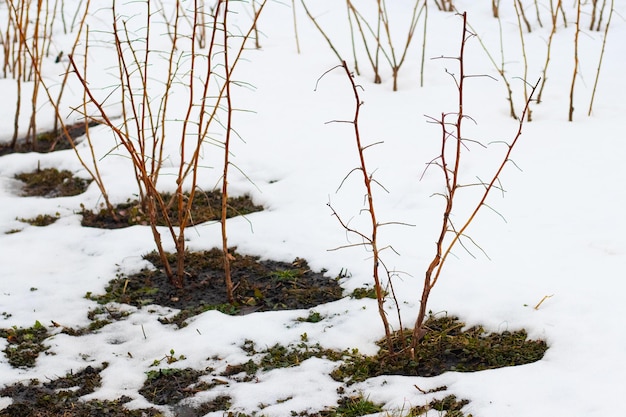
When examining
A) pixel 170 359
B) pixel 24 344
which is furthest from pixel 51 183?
pixel 170 359

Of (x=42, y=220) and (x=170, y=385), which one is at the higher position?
(x=42, y=220)

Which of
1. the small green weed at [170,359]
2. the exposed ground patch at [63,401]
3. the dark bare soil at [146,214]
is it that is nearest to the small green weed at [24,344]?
the exposed ground patch at [63,401]

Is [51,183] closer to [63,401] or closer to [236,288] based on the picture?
[236,288]

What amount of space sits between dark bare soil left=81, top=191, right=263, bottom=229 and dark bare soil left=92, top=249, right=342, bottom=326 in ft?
1.53

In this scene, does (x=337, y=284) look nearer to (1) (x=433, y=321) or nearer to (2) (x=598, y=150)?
(1) (x=433, y=321)

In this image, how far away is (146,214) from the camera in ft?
13.1

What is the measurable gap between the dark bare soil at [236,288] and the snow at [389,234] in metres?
0.07

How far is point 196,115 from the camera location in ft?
17.2

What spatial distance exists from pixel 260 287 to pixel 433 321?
84 centimetres

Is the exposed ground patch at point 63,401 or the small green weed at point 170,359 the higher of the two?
the small green weed at point 170,359

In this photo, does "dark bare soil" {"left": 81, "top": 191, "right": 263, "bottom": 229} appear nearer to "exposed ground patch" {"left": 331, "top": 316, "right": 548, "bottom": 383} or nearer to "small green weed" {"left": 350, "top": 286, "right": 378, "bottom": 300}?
"small green weed" {"left": 350, "top": 286, "right": 378, "bottom": 300}

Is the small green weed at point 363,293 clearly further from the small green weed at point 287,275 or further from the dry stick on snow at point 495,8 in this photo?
the dry stick on snow at point 495,8

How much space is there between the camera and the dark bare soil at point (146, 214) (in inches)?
156

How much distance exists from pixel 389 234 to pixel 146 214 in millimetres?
1367
